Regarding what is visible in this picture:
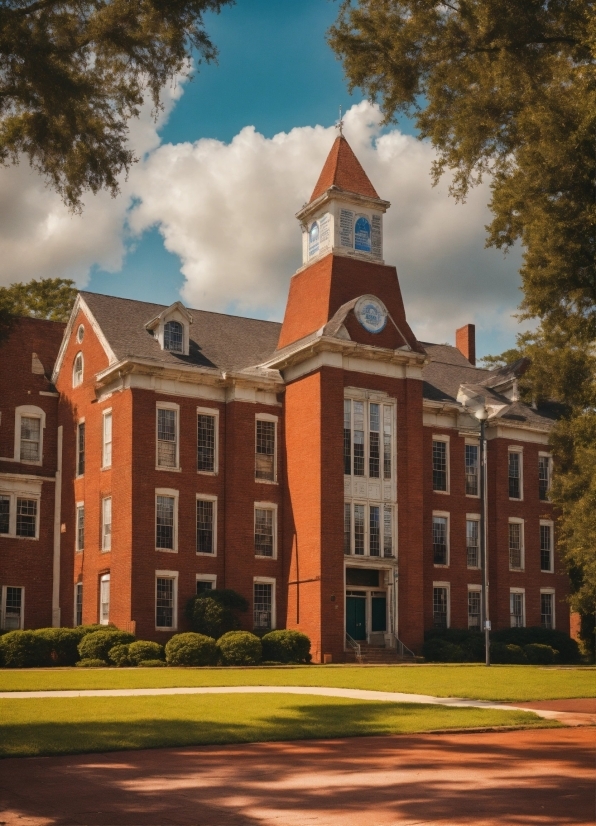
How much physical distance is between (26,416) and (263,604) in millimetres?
13331

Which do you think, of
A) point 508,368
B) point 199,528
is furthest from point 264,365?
point 508,368

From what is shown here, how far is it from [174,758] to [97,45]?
40.4 ft

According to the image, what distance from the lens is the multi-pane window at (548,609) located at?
50.6m

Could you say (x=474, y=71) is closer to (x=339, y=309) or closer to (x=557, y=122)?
(x=557, y=122)

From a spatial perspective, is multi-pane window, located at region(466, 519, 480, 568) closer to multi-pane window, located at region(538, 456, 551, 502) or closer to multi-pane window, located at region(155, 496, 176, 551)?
multi-pane window, located at region(538, 456, 551, 502)

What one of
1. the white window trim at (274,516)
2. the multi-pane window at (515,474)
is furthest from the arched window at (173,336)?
the multi-pane window at (515,474)

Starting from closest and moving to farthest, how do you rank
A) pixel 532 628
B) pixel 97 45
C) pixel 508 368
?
pixel 97 45
pixel 532 628
pixel 508 368

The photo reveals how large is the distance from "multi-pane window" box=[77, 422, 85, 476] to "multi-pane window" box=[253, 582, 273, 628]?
8.92 m

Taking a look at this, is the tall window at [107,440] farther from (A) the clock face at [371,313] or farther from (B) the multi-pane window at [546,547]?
(B) the multi-pane window at [546,547]

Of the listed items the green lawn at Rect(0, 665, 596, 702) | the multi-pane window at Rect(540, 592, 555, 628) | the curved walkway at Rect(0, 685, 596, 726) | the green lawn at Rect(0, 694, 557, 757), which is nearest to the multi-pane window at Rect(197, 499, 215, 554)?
the green lawn at Rect(0, 665, 596, 702)

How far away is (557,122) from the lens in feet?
70.2

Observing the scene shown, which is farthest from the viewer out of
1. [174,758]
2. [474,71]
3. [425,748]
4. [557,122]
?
[474,71]

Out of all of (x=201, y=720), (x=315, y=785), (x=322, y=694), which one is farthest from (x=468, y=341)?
(x=315, y=785)

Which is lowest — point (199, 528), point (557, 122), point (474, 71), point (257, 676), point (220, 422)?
point (257, 676)
